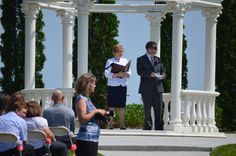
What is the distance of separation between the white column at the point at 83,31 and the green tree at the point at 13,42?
7.21 meters

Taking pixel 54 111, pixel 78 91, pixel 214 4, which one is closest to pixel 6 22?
pixel 214 4

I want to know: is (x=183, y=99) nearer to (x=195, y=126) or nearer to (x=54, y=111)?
(x=195, y=126)

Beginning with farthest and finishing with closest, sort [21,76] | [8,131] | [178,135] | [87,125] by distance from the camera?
[21,76], [178,135], [8,131], [87,125]

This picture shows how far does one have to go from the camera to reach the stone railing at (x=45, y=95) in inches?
951

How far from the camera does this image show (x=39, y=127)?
1582 centimetres

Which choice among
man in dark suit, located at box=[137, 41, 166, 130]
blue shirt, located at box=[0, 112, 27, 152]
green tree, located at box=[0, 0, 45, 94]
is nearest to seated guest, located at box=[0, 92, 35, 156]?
blue shirt, located at box=[0, 112, 27, 152]

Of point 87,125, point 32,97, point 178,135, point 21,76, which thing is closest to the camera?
point 87,125

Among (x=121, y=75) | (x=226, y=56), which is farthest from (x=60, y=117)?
(x=226, y=56)

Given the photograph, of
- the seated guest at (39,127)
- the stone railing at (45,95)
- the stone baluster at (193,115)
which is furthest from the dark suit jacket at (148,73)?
the seated guest at (39,127)

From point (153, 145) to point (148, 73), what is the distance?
3.50m

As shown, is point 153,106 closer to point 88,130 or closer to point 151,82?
point 151,82

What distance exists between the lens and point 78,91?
13.9 meters

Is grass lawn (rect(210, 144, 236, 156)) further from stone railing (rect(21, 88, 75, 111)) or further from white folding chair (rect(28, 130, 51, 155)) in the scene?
stone railing (rect(21, 88, 75, 111))

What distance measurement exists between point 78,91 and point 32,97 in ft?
37.4
